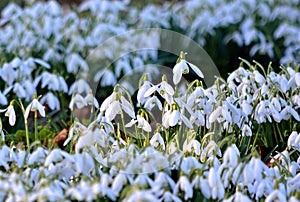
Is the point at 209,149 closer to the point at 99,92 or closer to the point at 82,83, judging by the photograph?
the point at 82,83

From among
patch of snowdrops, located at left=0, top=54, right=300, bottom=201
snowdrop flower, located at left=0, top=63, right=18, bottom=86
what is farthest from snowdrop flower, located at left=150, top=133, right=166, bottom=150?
snowdrop flower, located at left=0, top=63, right=18, bottom=86

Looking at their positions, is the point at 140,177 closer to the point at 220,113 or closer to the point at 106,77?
the point at 220,113

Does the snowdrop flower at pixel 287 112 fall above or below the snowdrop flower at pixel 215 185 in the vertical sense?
above

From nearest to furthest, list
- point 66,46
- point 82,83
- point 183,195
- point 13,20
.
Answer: point 183,195 < point 82,83 < point 66,46 < point 13,20

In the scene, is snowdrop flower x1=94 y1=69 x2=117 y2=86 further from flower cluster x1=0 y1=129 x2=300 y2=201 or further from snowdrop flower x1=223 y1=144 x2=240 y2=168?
snowdrop flower x1=223 y1=144 x2=240 y2=168

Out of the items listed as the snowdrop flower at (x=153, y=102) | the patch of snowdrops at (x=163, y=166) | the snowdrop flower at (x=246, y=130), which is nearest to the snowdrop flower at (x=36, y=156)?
the patch of snowdrops at (x=163, y=166)

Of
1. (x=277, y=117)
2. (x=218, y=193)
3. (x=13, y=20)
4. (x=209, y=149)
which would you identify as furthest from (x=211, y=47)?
(x=218, y=193)

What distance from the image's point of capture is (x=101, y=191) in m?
1.96

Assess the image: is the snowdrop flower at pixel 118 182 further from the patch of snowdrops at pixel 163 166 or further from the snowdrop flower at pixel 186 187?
the snowdrop flower at pixel 186 187

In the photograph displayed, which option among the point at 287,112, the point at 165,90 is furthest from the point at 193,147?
the point at 287,112

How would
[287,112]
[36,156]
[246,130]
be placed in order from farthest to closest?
1. [287,112]
2. [246,130]
3. [36,156]

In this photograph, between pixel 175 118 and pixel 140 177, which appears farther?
pixel 175 118

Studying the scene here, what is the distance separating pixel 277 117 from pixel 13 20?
268 centimetres

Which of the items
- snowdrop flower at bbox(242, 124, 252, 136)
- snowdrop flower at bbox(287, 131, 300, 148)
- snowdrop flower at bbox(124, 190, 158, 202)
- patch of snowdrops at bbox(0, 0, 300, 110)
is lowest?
snowdrop flower at bbox(124, 190, 158, 202)
